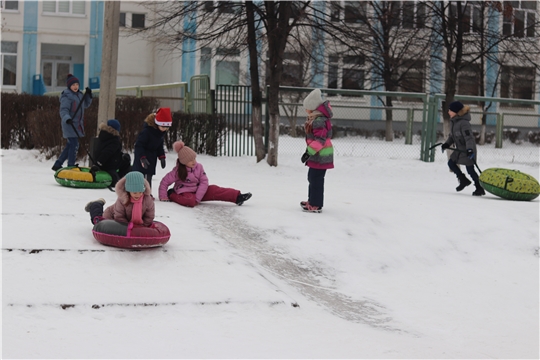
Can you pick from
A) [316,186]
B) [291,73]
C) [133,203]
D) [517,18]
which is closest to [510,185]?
[316,186]

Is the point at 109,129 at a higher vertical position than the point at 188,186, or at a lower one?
higher

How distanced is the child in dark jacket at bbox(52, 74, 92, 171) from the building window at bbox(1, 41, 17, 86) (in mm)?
25472

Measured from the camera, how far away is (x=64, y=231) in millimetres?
7797

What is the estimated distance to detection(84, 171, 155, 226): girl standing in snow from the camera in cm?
741

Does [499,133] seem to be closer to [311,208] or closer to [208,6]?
[208,6]

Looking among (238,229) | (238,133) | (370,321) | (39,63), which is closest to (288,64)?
(238,133)

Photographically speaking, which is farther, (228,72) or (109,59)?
(228,72)

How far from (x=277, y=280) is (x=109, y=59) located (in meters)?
7.06

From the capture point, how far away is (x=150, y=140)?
1020 centimetres

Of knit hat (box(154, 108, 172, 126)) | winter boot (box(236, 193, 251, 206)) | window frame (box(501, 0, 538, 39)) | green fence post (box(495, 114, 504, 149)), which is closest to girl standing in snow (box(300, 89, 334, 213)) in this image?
winter boot (box(236, 193, 251, 206))

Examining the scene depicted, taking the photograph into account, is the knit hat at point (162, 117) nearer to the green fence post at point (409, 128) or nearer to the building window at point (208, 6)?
the building window at point (208, 6)

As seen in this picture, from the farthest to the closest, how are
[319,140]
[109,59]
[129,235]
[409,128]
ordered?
[409,128] < [109,59] < [319,140] < [129,235]

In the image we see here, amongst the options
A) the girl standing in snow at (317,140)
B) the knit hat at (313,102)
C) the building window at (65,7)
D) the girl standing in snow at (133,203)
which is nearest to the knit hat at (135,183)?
the girl standing in snow at (133,203)

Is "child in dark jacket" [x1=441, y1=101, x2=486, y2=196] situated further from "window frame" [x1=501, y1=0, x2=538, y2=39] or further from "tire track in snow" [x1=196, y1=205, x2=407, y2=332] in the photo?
"window frame" [x1=501, y1=0, x2=538, y2=39]
